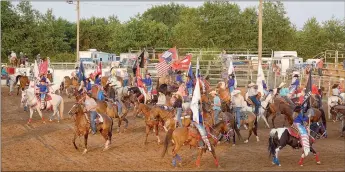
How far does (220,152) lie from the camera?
60.3ft

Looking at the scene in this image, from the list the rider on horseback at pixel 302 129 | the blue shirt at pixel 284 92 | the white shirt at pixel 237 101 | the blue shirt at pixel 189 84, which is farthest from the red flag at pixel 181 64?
the rider on horseback at pixel 302 129

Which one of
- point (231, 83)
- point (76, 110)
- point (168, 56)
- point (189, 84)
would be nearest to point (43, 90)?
point (189, 84)

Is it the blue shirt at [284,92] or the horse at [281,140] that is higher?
the blue shirt at [284,92]

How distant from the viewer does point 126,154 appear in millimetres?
17656

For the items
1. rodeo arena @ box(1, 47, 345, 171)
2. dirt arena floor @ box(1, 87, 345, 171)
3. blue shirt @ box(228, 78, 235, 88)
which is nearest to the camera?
dirt arena floor @ box(1, 87, 345, 171)

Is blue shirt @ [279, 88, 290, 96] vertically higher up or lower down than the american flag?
lower down

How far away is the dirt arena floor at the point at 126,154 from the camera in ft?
50.5

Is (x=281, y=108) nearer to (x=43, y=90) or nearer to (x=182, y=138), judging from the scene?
(x=182, y=138)

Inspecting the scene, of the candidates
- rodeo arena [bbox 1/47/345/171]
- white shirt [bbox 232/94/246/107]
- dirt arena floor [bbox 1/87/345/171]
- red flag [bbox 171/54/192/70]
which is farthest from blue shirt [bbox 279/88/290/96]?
white shirt [bbox 232/94/246/107]

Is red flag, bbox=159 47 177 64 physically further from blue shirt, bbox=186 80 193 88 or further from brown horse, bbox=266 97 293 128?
blue shirt, bbox=186 80 193 88

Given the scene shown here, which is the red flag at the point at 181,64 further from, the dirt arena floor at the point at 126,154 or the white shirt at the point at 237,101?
the white shirt at the point at 237,101

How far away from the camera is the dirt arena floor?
1541cm

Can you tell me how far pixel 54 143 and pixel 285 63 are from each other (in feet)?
99.8

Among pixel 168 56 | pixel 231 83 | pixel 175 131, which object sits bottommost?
pixel 175 131
